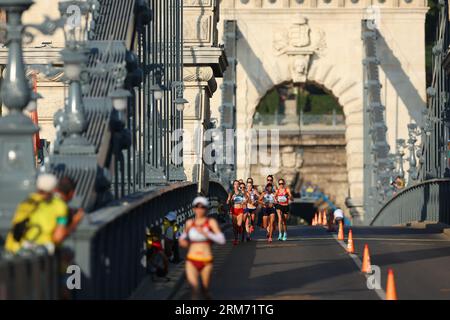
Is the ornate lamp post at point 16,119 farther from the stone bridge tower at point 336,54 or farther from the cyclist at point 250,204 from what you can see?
the stone bridge tower at point 336,54

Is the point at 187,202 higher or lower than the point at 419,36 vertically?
lower

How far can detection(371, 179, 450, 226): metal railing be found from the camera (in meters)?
49.8

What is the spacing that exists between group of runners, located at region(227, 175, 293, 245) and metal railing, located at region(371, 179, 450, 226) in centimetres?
872

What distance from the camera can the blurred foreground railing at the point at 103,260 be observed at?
16.2m

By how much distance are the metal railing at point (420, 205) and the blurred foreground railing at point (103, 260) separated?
22010 mm

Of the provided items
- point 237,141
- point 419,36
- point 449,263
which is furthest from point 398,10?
point 449,263

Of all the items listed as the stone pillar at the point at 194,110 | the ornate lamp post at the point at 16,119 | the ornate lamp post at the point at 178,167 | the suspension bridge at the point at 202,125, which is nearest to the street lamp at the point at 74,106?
the suspension bridge at the point at 202,125

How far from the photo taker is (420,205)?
57781mm

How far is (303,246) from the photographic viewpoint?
36719 mm

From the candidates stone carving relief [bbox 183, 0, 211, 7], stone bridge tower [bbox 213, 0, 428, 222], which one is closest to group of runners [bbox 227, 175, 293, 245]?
stone carving relief [bbox 183, 0, 211, 7]

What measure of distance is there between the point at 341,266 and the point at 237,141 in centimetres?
5670

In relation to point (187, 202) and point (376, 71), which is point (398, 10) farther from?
point (187, 202)

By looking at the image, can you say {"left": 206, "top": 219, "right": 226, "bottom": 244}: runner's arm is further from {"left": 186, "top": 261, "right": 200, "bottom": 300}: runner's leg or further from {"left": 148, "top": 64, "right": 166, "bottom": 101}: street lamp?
{"left": 148, "top": 64, "right": 166, "bottom": 101}: street lamp

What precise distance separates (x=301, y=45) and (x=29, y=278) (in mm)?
67314
